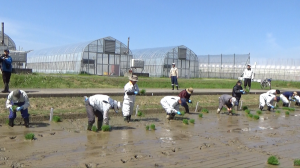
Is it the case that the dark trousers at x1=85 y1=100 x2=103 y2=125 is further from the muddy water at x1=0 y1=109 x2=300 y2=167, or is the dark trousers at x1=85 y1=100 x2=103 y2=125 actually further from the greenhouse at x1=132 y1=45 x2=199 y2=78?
the greenhouse at x1=132 y1=45 x2=199 y2=78

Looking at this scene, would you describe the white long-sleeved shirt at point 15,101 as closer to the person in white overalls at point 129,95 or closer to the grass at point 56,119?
the grass at point 56,119

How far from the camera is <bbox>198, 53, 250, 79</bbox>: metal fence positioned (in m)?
52.7

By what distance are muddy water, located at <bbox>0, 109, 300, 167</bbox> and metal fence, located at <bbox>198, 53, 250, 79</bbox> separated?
41.9 meters

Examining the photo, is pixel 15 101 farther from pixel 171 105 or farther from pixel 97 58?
pixel 97 58

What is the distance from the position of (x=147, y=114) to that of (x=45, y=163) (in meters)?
8.22

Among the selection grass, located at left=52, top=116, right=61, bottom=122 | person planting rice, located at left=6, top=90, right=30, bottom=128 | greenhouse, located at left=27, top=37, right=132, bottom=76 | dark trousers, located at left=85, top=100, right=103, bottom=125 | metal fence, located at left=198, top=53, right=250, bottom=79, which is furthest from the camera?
metal fence, located at left=198, top=53, right=250, bottom=79

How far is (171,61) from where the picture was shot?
46.3 meters

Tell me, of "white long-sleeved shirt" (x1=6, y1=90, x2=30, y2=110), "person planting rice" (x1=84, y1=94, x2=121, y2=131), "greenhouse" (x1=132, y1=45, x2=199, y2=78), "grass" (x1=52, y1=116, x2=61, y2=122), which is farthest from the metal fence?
"white long-sleeved shirt" (x1=6, y1=90, x2=30, y2=110)

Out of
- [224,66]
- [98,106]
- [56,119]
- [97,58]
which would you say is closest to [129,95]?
[98,106]

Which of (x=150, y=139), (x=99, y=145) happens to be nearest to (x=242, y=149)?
(x=150, y=139)

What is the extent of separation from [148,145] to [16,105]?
4.18 metres

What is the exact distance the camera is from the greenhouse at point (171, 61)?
45.9 meters

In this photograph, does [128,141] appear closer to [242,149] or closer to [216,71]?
[242,149]

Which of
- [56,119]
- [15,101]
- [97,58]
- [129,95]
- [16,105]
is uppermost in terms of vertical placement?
[97,58]
